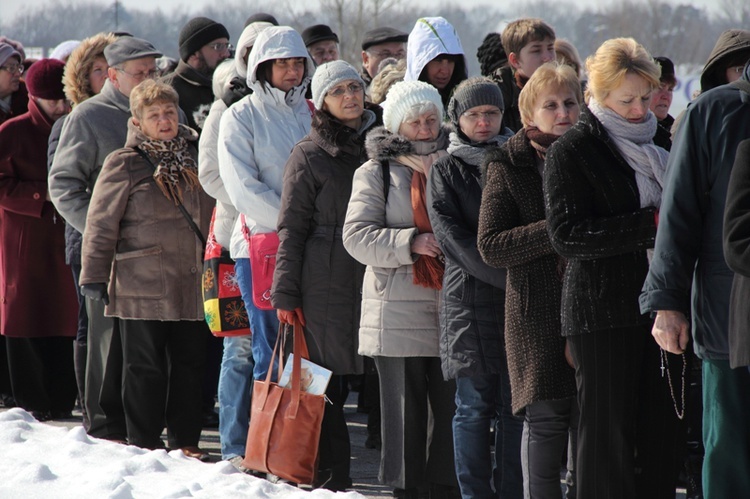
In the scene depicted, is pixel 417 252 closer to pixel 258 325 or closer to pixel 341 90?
pixel 341 90

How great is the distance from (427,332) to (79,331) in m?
2.82

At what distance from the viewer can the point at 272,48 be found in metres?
6.24

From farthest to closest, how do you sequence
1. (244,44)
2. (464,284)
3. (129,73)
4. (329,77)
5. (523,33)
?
1. (129,73)
2. (244,44)
3. (523,33)
4. (329,77)
5. (464,284)

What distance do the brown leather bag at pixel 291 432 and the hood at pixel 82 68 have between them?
112 inches

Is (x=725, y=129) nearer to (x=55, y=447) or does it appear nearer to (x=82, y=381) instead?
(x=55, y=447)

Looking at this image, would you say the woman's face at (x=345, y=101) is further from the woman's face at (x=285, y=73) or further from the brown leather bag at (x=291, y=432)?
the brown leather bag at (x=291, y=432)

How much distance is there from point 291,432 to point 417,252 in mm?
1095

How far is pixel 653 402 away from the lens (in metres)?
4.34

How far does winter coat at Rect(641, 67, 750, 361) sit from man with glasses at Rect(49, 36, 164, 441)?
365cm

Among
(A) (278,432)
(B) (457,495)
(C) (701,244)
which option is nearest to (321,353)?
(A) (278,432)

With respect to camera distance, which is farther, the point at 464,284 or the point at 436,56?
the point at 436,56

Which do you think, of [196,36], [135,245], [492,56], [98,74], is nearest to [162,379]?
[135,245]

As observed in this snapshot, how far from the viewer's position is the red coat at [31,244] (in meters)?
7.63

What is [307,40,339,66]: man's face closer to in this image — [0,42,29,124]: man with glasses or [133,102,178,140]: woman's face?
[0,42,29,124]: man with glasses
